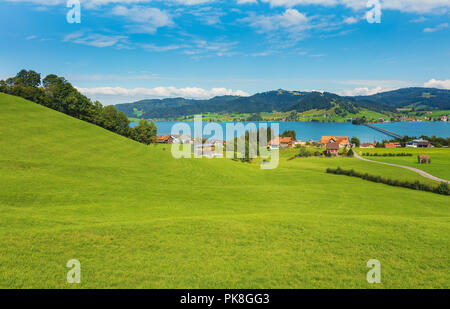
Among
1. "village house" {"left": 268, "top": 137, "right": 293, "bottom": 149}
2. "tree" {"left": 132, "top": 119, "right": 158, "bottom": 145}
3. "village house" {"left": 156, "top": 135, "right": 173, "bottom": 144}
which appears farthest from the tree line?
"village house" {"left": 268, "top": 137, "right": 293, "bottom": 149}

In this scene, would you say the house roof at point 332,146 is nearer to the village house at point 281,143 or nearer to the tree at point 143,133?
the village house at point 281,143

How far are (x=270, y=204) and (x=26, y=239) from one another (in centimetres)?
1978

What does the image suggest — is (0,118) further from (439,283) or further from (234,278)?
(439,283)

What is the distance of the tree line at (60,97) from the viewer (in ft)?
203

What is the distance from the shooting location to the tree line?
61.8 metres

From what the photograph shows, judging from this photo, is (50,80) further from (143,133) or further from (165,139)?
(165,139)

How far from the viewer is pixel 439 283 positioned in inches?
348

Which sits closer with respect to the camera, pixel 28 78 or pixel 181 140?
pixel 28 78

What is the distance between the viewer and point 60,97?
6638 centimetres

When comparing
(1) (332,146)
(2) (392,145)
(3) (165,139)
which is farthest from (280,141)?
(3) (165,139)

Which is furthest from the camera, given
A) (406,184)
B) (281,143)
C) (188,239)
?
(281,143)

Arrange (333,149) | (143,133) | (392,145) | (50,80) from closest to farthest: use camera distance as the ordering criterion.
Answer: (50,80), (143,133), (333,149), (392,145)

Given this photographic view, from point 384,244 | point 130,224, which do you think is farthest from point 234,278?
point 384,244

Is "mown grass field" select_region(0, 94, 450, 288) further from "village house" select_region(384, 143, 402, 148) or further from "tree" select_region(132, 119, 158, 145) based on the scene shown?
"village house" select_region(384, 143, 402, 148)
